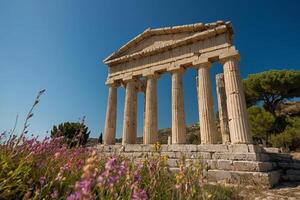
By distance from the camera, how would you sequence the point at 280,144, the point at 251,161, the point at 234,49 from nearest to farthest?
the point at 251,161, the point at 234,49, the point at 280,144

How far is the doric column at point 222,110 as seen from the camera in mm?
19250

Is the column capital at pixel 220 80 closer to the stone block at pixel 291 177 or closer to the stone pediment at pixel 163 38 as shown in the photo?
the stone pediment at pixel 163 38

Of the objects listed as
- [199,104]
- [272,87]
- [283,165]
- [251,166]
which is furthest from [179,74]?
[272,87]

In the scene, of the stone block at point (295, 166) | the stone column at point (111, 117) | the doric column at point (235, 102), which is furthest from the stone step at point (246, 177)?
the stone column at point (111, 117)

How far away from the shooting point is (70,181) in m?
3.49

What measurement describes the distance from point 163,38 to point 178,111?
7151mm

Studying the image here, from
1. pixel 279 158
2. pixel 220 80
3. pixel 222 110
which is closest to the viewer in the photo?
pixel 279 158

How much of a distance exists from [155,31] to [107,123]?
9.71 metres

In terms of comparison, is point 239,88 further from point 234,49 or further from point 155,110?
point 155,110

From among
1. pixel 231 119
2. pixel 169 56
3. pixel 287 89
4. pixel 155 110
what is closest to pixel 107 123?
pixel 155 110

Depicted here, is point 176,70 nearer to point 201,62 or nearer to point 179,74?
point 179,74

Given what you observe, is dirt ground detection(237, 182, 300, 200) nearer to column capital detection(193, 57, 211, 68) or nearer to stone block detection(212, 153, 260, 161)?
stone block detection(212, 153, 260, 161)

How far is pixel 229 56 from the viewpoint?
1475cm

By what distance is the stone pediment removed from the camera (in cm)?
1609
